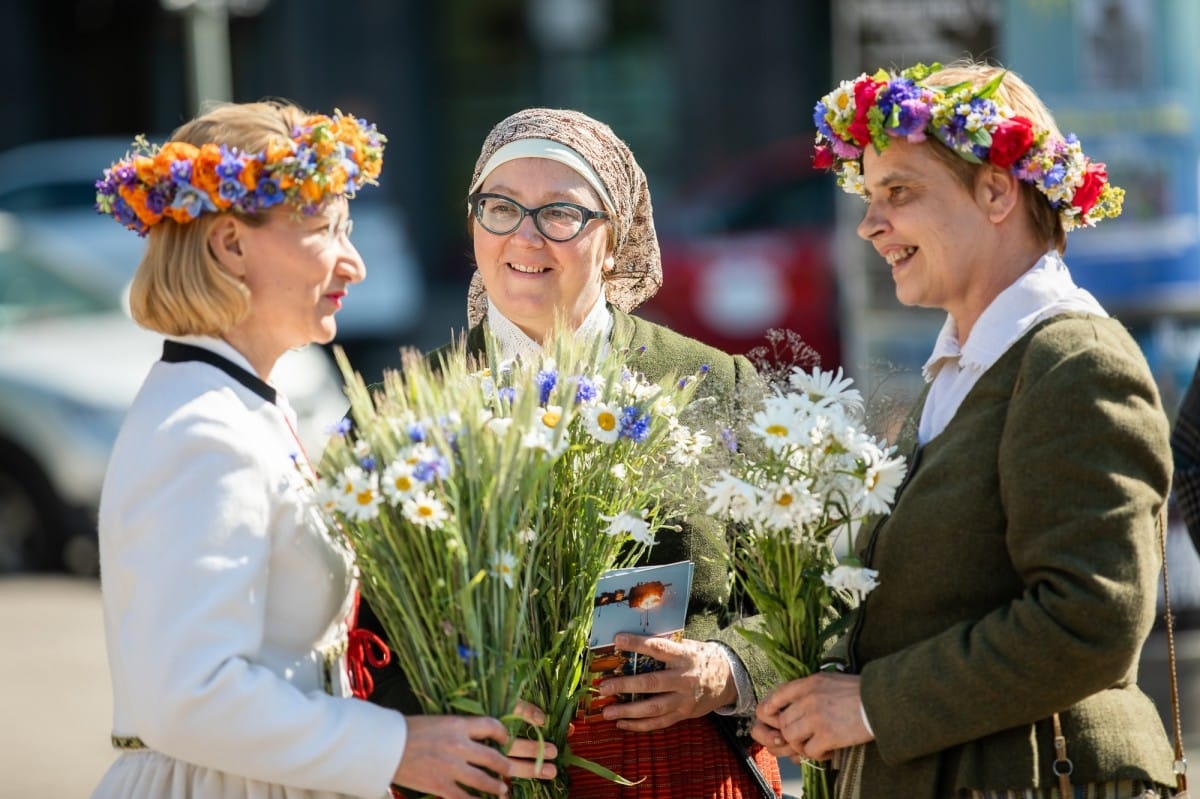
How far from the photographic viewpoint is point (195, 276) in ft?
8.27

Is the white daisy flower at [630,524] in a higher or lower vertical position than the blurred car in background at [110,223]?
lower

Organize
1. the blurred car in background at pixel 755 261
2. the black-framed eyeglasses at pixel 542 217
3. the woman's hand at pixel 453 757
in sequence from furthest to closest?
the blurred car in background at pixel 755 261
the black-framed eyeglasses at pixel 542 217
the woman's hand at pixel 453 757

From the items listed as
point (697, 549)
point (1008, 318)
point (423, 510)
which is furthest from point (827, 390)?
point (423, 510)

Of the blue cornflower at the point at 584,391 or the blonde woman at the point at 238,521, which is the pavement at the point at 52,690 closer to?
the blonde woman at the point at 238,521

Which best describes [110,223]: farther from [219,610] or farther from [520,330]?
[219,610]

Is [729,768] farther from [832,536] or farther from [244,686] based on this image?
[244,686]

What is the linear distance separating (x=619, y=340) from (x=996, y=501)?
75 cm

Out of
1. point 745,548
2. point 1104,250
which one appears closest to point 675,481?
point 745,548

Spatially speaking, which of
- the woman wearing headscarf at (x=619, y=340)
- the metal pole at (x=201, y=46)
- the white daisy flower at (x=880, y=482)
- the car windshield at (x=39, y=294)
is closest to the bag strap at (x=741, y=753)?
the woman wearing headscarf at (x=619, y=340)

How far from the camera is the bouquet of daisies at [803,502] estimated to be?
99.7 inches

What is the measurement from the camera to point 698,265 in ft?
38.0

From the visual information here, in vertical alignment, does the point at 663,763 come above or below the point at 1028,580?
below

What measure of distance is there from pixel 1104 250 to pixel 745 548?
12.6 ft

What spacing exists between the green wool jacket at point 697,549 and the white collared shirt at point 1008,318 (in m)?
0.33
